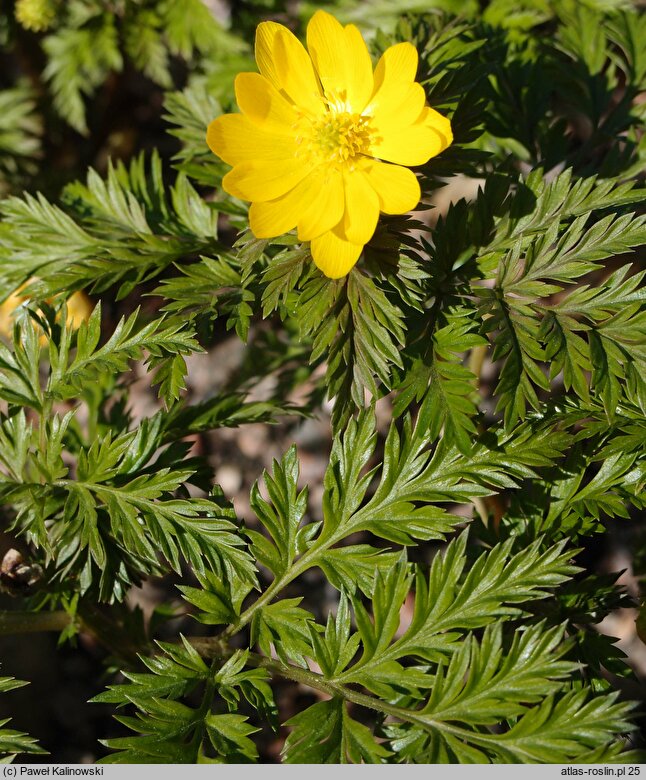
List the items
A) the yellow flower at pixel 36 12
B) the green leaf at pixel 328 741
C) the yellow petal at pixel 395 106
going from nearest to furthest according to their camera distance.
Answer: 1. the green leaf at pixel 328 741
2. the yellow petal at pixel 395 106
3. the yellow flower at pixel 36 12

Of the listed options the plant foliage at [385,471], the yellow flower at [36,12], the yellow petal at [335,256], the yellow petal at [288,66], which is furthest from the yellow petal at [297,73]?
Result: the yellow flower at [36,12]

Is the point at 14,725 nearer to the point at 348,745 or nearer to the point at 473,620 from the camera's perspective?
the point at 348,745

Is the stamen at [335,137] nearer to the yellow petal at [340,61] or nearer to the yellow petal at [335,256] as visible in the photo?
the yellow petal at [340,61]

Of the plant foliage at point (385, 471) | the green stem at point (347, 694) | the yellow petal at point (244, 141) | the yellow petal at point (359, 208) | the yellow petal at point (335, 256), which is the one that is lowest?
the green stem at point (347, 694)

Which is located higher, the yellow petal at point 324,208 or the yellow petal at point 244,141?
the yellow petal at point 244,141

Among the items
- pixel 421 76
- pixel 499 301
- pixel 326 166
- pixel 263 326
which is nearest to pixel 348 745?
pixel 499 301

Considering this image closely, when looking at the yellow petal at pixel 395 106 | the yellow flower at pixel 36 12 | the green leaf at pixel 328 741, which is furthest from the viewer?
the yellow flower at pixel 36 12

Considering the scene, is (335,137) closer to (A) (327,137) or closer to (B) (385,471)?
(A) (327,137)
